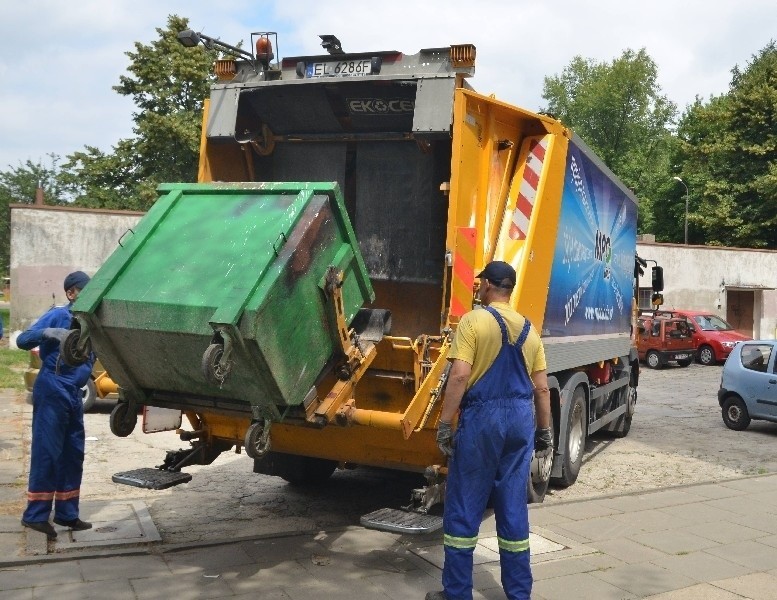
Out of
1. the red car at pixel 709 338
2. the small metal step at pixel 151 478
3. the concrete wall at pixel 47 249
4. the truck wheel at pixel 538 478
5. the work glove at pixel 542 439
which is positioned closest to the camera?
the work glove at pixel 542 439

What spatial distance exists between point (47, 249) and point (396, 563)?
15851mm

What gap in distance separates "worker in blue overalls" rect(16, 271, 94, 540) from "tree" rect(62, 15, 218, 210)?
103 ft

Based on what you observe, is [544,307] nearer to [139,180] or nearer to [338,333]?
[338,333]

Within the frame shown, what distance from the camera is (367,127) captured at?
→ 21.7 ft

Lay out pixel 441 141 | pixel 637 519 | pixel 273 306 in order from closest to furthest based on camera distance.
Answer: pixel 273 306 → pixel 441 141 → pixel 637 519

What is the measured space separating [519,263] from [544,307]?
73 cm

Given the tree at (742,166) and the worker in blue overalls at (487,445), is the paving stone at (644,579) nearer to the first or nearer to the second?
the worker in blue overalls at (487,445)

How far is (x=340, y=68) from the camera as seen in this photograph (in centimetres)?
618

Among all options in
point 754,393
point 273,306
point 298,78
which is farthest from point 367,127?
point 754,393

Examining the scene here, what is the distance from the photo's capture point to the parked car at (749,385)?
11.6m

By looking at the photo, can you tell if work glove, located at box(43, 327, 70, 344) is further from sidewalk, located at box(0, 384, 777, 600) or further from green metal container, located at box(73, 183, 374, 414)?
sidewalk, located at box(0, 384, 777, 600)

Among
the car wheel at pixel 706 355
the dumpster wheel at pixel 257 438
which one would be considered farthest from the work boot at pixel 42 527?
the car wheel at pixel 706 355

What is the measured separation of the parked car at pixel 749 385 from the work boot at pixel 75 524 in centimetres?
911

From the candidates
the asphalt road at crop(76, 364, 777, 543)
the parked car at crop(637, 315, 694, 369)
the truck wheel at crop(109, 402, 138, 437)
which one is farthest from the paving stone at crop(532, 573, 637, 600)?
the parked car at crop(637, 315, 694, 369)
